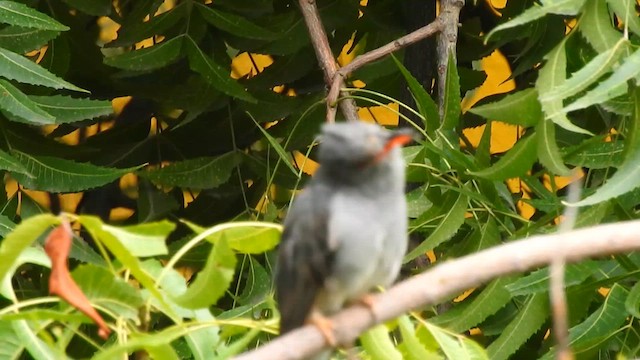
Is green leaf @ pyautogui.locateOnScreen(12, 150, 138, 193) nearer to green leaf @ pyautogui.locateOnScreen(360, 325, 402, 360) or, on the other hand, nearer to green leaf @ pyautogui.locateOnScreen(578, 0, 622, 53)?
green leaf @ pyautogui.locateOnScreen(360, 325, 402, 360)

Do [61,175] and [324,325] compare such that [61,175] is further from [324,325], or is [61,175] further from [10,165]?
[324,325]

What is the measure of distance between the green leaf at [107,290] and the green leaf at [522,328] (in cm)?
77

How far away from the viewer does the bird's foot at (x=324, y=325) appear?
1.30m

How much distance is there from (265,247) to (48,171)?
69cm

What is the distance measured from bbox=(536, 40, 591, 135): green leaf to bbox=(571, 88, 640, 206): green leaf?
8cm

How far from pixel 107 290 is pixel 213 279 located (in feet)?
0.51

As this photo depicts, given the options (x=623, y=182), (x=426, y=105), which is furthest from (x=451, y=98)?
(x=623, y=182)

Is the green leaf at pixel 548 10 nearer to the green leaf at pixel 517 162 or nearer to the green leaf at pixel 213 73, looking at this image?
the green leaf at pixel 517 162

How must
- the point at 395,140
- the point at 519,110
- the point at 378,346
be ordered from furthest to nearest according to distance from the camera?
1. the point at 519,110
2. the point at 378,346
3. the point at 395,140

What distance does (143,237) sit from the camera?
1.40 metres

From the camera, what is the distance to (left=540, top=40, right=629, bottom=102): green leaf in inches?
64.9

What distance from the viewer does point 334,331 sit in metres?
1.35

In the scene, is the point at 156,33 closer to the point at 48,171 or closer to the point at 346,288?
the point at 48,171

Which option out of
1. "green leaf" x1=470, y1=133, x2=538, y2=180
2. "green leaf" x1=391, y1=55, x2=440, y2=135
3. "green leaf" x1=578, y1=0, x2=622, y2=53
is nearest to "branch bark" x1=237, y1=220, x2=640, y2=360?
"green leaf" x1=470, y1=133, x2=538, y2=180
